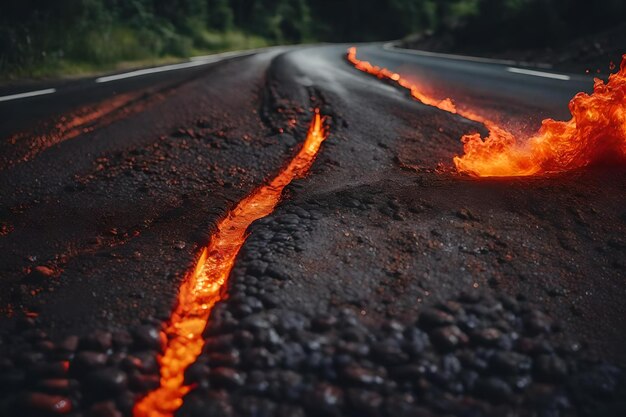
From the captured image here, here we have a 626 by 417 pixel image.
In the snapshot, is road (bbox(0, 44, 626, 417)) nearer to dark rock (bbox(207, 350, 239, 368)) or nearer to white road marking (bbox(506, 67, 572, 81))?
dark rock (bbox(207, 350, 239, 368))

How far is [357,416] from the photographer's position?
6.45ft

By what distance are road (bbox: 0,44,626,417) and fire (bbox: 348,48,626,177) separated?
0.79ft

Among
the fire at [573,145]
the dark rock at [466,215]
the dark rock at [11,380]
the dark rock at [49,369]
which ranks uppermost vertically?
Result: the fire at [573,145]

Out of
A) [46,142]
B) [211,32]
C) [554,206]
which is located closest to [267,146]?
[46,142]

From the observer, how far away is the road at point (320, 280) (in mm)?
2078

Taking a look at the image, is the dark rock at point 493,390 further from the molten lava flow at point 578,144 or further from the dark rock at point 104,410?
the molten lava flow at point 578,144

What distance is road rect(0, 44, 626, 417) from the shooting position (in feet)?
6.82

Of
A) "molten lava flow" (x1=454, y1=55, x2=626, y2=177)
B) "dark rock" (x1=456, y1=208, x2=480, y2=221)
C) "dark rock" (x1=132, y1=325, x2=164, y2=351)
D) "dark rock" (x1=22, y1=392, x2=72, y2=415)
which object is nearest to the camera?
"dark rock" (x1=22, y1=392, x2=72, y2=415)

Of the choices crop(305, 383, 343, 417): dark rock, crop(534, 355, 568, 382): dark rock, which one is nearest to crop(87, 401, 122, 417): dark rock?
crop(305, 383, 343, 417): dark rock

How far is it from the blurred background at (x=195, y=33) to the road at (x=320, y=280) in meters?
7.01

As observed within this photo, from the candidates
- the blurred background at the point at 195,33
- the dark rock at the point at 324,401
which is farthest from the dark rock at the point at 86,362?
the blurred background at the point at 195,33

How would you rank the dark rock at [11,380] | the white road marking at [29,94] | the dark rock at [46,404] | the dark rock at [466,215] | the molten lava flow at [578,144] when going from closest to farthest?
the dark rock at [46,404] < the dark rock at [11,380] < the dark rock at [466,215] < the molten lava flow at [578,144] < the white road marking at [29,94]

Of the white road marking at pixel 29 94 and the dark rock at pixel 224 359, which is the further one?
the white road marking at pixel 29 94

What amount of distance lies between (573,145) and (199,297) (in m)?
3.59
